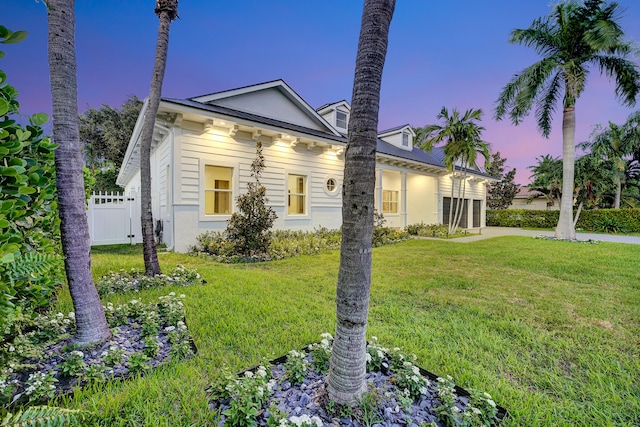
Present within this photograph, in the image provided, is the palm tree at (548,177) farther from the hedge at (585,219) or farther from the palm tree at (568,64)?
the palm tree at (568,64)

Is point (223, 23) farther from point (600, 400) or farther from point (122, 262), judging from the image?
point (600, 400)

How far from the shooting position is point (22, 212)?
61.5 inches

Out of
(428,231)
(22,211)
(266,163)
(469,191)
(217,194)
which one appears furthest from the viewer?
(469,191)

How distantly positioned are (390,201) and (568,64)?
906cm

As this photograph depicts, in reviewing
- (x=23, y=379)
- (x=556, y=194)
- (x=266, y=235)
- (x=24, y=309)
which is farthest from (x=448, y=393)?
(x=556, y=194)

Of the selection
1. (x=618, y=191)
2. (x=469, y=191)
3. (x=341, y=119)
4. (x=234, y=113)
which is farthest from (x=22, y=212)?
Answer: (x=618, y=191)

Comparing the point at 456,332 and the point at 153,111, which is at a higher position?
the point at 153,111

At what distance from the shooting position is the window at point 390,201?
50.2 ft

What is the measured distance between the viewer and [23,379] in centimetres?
181

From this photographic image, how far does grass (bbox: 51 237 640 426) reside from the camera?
1.69 m

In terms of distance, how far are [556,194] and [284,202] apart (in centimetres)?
2465

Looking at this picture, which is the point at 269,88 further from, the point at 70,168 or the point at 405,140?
the point at 405,140

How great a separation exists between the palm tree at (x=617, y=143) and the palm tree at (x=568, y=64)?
1276cm

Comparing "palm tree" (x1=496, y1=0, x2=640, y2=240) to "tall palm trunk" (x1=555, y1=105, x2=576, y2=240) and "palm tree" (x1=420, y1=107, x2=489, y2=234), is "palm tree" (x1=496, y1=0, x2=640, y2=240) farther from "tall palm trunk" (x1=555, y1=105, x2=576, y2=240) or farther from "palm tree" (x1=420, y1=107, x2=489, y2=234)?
"palm tree" (x1=420, y1=107, x2=489, y2=234)
